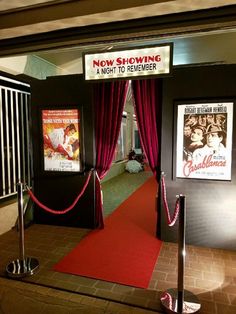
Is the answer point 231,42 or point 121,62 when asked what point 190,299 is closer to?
point 121,62

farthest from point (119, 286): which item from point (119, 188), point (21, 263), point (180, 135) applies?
point (119, 188)

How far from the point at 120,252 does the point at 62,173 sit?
1791 mm

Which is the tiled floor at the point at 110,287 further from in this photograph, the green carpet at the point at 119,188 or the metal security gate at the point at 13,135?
the green carpet at the point at 119,188

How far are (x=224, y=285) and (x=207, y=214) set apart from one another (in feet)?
3.59

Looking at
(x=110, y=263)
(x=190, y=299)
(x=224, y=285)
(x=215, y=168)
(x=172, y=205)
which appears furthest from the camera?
(x=172, y=205)

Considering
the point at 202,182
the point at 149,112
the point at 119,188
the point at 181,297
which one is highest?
the point at 149,112

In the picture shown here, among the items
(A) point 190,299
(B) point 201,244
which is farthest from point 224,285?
(B) point 201,244

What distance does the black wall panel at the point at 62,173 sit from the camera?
4.28m

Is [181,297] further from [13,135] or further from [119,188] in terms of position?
[119,188]

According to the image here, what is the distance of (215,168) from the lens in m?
3.59

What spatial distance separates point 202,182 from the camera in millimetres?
3693

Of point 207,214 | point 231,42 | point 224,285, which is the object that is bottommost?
point 224,285

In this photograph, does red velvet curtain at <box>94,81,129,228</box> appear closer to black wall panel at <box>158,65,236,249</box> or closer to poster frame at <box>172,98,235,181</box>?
black wall panel at <box>158,65,236,249</box>

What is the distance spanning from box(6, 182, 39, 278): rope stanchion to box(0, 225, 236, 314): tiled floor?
0.08 m
